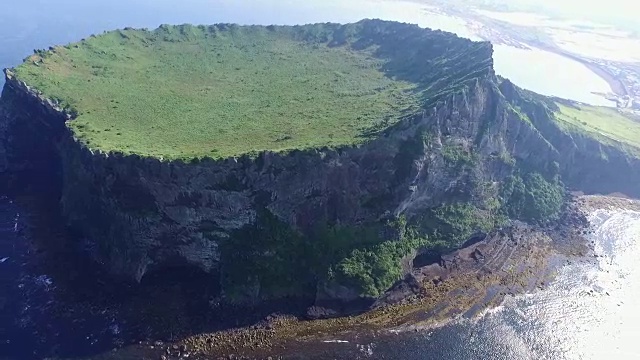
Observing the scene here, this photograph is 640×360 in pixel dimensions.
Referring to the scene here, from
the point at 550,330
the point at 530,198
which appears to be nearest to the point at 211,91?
the point at 530,198

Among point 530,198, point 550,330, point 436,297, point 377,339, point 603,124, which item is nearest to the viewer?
point 377,339

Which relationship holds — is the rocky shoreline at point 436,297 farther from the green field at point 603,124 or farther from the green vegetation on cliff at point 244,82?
the green field at point 603,124

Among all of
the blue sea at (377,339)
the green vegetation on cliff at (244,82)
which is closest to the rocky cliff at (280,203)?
the green vegetation on cliff at (244,82)

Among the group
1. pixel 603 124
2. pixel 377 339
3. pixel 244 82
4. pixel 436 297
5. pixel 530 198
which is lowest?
pixel 377 339

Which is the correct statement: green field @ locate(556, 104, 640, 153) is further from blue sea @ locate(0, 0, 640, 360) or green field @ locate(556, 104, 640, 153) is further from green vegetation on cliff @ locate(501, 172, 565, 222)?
blue sea @ locate(0, 0, 640, 360)

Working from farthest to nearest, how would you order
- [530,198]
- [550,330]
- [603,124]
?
[603,124]
[530,198]
[550,330]

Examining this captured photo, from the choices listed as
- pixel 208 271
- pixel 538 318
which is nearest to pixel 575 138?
pixel 538 318

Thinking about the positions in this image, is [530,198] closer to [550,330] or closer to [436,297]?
[550,330]

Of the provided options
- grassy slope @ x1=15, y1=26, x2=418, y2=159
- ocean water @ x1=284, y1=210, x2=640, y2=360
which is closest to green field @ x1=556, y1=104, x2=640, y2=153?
ocean water @ x1=284, y1=210, x2=640, y2=360
